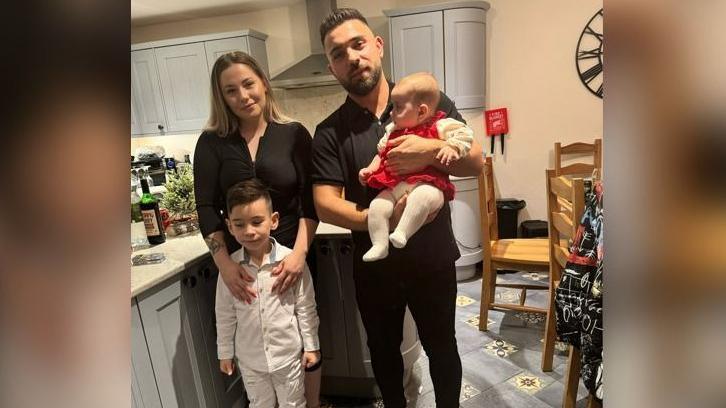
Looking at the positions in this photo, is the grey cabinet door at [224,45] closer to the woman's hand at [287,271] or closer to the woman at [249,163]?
the woman at [249,163]

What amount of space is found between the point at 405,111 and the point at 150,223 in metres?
0.96

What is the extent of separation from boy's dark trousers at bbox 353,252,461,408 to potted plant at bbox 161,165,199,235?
2.26 ft

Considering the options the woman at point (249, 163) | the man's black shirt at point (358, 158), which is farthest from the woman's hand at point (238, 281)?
the man's black shirt at point (358, 158)

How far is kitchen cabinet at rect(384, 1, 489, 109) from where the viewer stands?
103 inches

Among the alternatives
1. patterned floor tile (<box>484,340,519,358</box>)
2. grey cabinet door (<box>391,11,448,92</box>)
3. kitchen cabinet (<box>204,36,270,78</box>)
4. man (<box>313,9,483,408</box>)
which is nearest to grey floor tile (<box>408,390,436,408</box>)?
man (<box>313,9,483,408</box>)

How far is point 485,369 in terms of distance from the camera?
1.81 m

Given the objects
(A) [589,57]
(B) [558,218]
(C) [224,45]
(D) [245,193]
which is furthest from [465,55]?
(D) [245,193]

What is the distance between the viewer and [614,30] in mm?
132

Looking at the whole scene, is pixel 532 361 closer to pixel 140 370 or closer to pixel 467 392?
pixel 467 392

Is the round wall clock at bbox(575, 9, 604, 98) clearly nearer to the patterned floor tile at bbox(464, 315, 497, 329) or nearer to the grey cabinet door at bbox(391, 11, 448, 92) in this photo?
the grey cabinet door at bbox(391, 11, 448, 92)

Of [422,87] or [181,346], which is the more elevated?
[422,87]

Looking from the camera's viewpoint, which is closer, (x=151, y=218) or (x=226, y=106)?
(x=226, y=106)

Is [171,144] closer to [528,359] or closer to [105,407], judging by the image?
[528,359]

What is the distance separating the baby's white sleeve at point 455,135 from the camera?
31.9 inches
